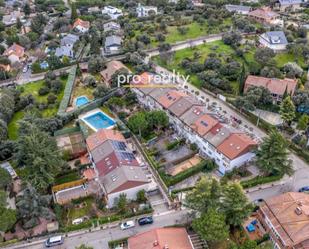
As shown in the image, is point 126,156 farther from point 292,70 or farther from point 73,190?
point 292,70

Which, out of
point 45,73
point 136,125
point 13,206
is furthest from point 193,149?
point 45,73

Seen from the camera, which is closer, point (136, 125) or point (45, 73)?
point (136, 125)

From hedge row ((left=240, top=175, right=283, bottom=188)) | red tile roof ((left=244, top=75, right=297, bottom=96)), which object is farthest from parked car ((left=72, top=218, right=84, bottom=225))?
red tile roof ((left=244, top=75, right=297, bottom=96))

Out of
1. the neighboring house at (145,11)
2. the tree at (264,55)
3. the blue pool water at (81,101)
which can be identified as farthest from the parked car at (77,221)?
the neighboring house at (145,11)

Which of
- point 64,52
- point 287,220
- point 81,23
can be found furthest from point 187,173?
point 81,23

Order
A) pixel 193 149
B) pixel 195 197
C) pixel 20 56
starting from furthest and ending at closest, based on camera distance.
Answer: pixel 20 56 → pixel 193 149 → pixel 195 197

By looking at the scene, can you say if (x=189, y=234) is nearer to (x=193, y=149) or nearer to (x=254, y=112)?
(x=193, y=149)
